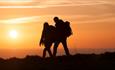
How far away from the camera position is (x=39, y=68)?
25125 millimetres

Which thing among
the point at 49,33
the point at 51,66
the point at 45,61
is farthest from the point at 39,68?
the point at 49,33

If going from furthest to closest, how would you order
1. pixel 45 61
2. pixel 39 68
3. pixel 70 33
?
pixel 70 33 → pixel 45 61 → pixel 39 68

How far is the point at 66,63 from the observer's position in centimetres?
2625

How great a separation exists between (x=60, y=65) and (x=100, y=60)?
92.9 inches

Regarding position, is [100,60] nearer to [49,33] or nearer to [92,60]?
[92,60]

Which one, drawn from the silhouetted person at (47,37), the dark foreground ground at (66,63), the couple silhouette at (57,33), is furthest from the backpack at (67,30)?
the dark foreground ground at (66,63)

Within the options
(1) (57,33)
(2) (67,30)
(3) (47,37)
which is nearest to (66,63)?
(1) (57,33)

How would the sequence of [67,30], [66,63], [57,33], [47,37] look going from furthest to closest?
1. [47,37]
2. [67,30]
3. [57,33]
4. [66,63]

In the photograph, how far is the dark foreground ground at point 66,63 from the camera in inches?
976

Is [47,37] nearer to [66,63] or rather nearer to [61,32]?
[61,32]

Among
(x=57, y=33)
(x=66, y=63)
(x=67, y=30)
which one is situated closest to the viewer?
(x=66, y=63)

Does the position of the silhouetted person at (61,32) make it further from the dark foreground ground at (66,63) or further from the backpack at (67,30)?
the dark foreground ground at (66,63)

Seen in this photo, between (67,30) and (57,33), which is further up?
(67,30)

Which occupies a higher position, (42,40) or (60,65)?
(42,40)
